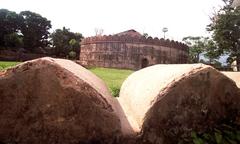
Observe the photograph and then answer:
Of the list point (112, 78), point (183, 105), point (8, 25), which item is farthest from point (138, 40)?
point (183, 105)

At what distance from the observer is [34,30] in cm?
4403

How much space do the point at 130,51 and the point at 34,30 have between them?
16346 mm

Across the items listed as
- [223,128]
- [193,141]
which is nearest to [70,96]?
[193,141]

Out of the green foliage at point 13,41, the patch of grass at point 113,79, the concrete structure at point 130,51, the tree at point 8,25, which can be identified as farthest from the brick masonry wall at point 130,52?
the patch of grass at point 113,79

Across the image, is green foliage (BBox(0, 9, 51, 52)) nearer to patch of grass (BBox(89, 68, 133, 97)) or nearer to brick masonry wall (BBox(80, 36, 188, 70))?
brick masonry wall (BBox(80, 36, 188, 70))

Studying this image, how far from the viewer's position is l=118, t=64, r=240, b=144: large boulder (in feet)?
8.00

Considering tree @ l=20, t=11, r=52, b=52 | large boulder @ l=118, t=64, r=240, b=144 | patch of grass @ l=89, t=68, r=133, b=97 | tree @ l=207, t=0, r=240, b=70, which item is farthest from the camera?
tree @ l=20, t=11, r=52, b=52

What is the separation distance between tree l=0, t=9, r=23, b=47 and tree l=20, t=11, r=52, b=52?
892mm

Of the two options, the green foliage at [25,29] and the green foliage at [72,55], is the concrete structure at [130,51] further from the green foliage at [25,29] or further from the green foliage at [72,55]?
the green foliage at [25,29]

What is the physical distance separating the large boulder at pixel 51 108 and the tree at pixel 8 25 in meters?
39.5

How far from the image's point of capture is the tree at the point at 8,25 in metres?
40.7

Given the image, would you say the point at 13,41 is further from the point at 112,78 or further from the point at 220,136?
the point at 220,136

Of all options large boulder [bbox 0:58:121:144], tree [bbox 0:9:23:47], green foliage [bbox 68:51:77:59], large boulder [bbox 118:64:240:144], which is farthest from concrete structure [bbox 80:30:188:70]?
large boulder [bbox 0:58:121:144]

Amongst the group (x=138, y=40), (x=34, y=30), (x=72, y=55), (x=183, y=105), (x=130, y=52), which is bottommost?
(x=183, y=105)
